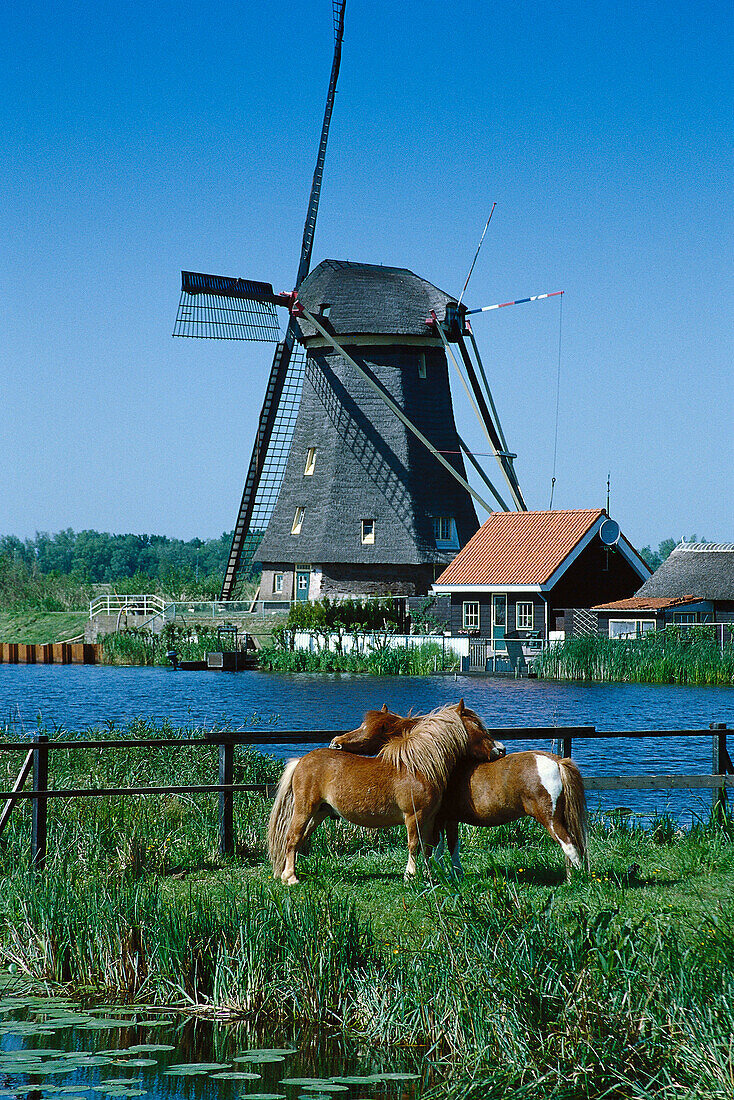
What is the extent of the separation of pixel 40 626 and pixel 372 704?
32.4 metres

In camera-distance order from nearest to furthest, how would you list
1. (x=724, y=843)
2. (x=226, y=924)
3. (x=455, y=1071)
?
(x=455, y=1071), (x=226, y=924), (x=724, y=843)

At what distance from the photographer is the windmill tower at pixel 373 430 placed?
37531 millimetres

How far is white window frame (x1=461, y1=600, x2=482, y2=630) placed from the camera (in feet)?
114

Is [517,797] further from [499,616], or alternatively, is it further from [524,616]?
[499,616]

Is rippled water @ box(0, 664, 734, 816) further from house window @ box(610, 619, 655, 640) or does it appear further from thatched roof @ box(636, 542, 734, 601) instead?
thatched roof @ box(636, 542, 734, 601)

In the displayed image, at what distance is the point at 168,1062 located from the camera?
4.79 meters

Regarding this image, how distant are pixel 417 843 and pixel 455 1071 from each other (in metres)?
1.76

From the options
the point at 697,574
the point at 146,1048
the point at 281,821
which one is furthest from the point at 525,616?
the point at 146,1048

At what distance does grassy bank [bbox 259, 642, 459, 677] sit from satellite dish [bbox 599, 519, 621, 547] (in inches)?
224

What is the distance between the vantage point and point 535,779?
20.2ft

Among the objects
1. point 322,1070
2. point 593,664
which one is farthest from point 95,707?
point 322,1070

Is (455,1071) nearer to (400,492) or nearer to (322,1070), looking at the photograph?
(322,1070)

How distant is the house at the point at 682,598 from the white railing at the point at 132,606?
18095 mm

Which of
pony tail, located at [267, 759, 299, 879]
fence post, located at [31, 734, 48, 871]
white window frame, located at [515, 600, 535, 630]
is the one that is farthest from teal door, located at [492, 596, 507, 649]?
pony tail, located at [267, 759, 299, 879]
